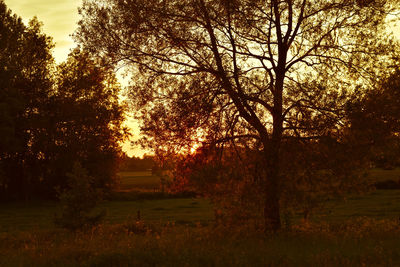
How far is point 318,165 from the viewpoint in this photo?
17.0 meters

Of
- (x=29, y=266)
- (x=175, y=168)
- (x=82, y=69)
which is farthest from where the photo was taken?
(x=82, y=69)

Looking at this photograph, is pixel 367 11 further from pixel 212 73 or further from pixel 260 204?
pixel 260 204

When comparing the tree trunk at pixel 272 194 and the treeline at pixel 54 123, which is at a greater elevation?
the treeline at pixel 54 123

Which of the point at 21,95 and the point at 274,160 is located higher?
the point at 21,95

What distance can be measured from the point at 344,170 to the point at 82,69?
12.0 metres

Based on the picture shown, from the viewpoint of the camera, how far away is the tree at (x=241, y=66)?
17.1 metres

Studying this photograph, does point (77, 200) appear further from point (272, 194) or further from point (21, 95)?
point (21, 95)

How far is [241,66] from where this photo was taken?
708 inches

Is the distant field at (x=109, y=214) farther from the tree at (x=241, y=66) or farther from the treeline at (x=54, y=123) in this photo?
the tree at (x=241, y=66)

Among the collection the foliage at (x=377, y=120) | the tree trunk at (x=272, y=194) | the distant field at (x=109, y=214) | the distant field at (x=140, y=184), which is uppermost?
the foliage at (x=377, y=120)

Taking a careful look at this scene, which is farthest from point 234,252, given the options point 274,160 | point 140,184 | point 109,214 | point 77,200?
point 140,184

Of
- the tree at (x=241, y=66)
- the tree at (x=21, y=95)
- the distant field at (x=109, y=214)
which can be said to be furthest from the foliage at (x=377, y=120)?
the tree at (x=21, y=95)

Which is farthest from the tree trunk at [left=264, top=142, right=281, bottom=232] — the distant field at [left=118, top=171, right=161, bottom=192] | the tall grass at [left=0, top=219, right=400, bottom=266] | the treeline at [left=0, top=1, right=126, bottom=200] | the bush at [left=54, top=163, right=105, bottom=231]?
the distant field at [left=118, top=171, right=161, bottom=192]

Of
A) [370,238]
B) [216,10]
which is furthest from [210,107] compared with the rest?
[370,238]
